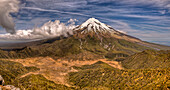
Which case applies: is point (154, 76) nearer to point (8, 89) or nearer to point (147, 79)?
point (147, 79)

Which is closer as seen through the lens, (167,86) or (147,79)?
(167,86)

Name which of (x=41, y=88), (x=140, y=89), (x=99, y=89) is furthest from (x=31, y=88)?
(x=140, y=89)

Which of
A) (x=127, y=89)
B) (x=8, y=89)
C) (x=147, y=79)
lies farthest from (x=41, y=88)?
(x=147, y=79)

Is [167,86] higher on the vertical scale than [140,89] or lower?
higher

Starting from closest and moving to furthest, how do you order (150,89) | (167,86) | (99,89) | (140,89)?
1. (167,86)
2. (150,89)
3. (140,89)
4. (99,89)

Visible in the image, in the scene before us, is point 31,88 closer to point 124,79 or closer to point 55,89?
point 55,89

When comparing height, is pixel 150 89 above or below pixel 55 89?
above

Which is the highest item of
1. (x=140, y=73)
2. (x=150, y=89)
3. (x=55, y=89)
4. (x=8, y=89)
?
(x=8, y=89)

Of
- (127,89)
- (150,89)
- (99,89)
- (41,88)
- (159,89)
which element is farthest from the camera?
(41,88)

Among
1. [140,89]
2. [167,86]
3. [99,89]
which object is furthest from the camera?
[99,89]
